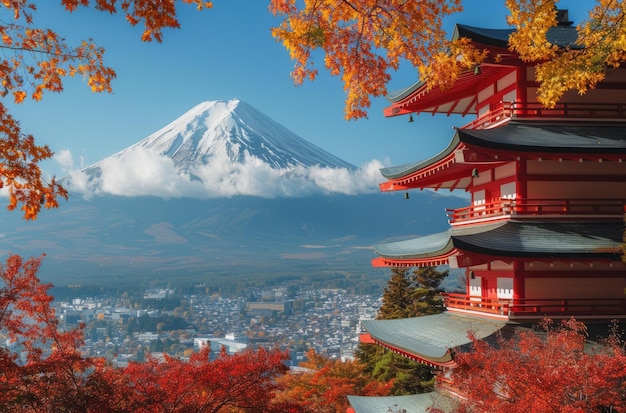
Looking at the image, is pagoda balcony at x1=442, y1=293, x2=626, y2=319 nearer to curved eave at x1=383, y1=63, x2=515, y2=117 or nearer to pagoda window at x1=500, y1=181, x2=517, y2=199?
pagoda window at x1=500, y1=181, x2=517, y2=199

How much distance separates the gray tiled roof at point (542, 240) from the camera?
1316 cm

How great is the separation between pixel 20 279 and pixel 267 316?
15117 cm

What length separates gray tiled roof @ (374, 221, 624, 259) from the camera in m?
13.2

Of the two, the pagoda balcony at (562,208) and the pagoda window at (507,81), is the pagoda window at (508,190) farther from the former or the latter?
the pagoda window at (507,81)

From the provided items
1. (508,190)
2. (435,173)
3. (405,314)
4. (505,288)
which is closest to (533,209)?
(508,190)

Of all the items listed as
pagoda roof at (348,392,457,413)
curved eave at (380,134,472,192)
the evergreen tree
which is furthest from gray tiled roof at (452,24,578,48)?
the evergreen tree

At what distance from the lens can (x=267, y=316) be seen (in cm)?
16100

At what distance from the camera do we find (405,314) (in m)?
29.5

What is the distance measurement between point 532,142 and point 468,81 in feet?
10.3

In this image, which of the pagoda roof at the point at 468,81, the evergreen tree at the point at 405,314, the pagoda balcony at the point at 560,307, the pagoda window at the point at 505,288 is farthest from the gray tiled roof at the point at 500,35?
the evergreen tree at the point at 405,314

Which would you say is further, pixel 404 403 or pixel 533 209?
pixel 404 403

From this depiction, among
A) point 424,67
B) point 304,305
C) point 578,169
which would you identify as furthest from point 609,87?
point 304,305

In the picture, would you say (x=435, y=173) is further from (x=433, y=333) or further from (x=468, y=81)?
(x=433, y=333)

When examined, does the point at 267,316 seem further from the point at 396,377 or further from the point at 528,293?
the point at 528,293
